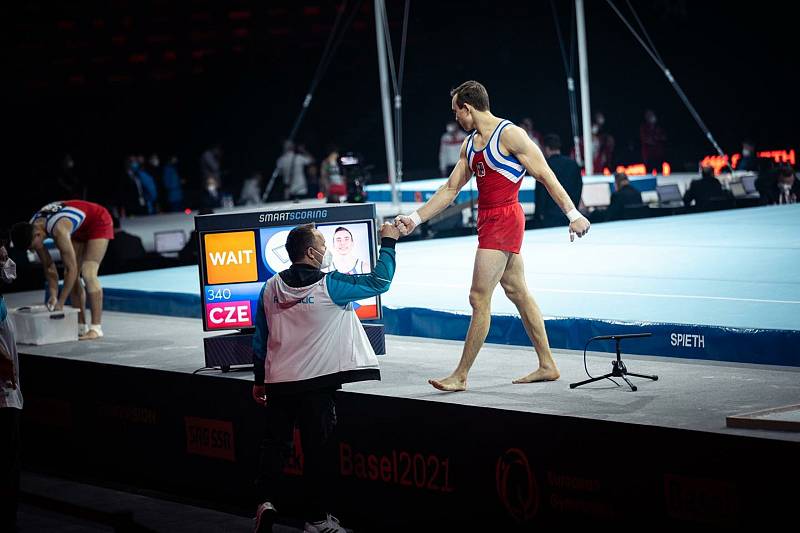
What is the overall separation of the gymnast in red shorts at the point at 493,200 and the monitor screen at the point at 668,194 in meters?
10.6

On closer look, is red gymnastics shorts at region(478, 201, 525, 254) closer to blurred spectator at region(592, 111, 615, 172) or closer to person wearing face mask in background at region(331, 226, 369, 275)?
person wearing face mask in background at region(331, 226, 369, 275)

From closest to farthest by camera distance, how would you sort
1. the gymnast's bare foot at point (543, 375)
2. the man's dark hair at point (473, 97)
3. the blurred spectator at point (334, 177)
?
the man's dark hair at point (473, 97), the gymnast's bare foot at point (543, 375), the blurred spectator at point (334, 177)

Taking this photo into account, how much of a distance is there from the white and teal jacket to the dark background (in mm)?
18759

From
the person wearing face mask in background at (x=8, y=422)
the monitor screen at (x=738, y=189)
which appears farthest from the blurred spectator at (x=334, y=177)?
the person wearing face mask in background at (x=8, y=422)

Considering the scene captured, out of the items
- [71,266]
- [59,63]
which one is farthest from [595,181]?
[59,63]

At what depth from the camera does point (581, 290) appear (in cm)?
936

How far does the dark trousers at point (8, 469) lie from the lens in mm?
6379

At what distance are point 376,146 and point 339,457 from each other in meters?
21.3

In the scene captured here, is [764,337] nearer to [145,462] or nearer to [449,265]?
[145,462]

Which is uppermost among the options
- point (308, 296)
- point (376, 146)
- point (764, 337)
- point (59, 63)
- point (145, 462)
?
point (59, 63)

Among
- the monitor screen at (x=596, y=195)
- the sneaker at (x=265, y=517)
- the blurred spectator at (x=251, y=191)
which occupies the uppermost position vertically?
the blurred spectator at (x=251, y=191)

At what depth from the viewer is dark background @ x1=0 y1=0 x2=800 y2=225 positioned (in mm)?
24656

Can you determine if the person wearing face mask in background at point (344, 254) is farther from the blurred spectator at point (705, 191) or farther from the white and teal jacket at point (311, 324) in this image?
the blurred spectator at point (705, 191)

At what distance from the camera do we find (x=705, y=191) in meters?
16.1
